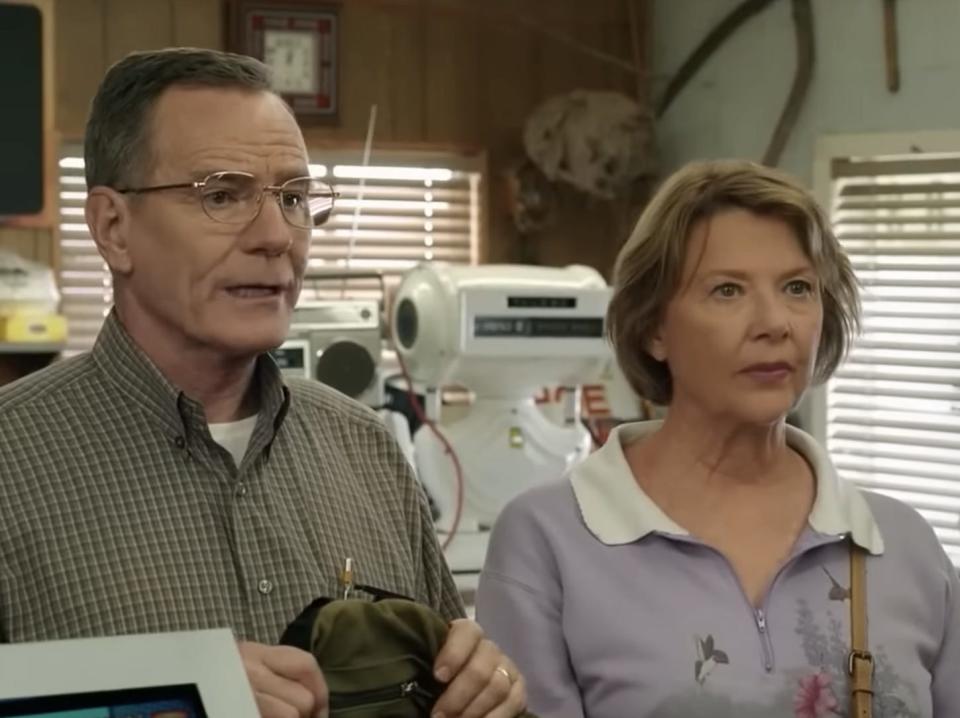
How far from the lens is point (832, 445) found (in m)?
A: 3.88

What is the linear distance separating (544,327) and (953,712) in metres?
1.53

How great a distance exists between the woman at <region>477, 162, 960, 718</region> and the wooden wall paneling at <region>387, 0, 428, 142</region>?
2.52 metres

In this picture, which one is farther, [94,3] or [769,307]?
[94,3]

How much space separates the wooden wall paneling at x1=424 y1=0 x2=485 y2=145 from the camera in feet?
14.0

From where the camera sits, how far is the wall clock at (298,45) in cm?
399

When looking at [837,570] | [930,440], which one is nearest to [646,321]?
[837,570]

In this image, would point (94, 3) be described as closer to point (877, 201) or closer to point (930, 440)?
point (877, 201)

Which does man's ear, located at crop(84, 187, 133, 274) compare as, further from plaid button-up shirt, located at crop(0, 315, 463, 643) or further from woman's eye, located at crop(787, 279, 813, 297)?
woman's eye, located at crop(787, 279, 813, 297)

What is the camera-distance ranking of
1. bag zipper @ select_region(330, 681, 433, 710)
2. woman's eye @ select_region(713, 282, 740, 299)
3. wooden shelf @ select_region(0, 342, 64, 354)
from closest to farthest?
bag zipper @ select_region(330, 681, 433, 710) → woman's eye @ select_region(713, 282, 740, 299) → wooden shelf @ select_region(0, 342, 64, 354)

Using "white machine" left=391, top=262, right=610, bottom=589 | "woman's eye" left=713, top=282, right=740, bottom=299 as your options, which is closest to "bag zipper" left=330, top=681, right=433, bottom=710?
"woman's eye" left=713, top=282, right=740, bottom=299

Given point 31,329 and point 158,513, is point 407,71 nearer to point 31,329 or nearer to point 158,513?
point 31,329

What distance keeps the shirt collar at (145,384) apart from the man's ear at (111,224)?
6 cm

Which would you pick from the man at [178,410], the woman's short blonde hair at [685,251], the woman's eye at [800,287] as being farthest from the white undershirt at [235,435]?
the woman's eye at [800,287]

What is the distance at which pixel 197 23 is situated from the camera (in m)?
4.00
